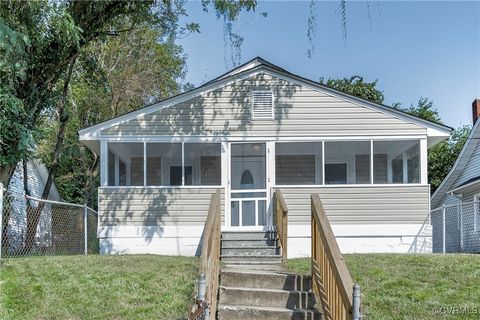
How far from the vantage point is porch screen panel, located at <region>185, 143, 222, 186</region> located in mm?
11219

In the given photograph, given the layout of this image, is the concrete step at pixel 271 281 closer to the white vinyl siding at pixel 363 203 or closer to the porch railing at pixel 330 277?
the porch railing at pixel 330 277

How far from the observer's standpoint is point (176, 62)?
73.2ft

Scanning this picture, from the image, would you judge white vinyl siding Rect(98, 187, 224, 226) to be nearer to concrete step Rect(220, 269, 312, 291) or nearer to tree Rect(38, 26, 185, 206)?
concrete step Rect(220, 269, 312, 291)

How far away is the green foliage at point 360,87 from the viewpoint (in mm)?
28734

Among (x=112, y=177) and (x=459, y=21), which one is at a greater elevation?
(x=459, y=21)

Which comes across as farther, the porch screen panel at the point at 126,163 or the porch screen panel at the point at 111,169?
the porch screen panel at the point at 126,163

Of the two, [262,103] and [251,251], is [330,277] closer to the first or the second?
[251,251]

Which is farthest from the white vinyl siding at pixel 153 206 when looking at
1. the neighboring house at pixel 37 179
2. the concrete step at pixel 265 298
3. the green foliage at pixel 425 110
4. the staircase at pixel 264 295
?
the green foliage at pixel 425 110

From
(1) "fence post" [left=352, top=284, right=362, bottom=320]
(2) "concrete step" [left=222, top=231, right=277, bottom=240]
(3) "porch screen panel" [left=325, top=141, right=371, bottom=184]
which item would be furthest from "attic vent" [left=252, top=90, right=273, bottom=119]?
(1) "fence post" [left=352, top=284, right=362, bottom=320]

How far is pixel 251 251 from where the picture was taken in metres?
9.00

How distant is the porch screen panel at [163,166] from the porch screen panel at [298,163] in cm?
229

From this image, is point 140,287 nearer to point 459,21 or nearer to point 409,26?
point 409,26

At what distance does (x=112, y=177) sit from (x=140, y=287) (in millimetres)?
5301

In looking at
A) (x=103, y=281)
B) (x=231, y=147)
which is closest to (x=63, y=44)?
(x=231, y=147)
